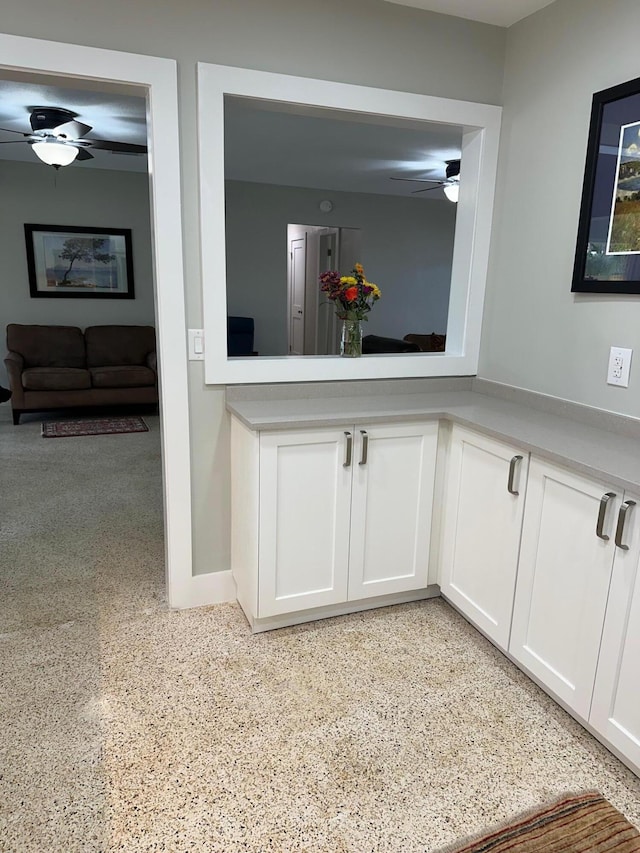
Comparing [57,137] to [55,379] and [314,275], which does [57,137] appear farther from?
[314,275]

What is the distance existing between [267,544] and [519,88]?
7.22 ft

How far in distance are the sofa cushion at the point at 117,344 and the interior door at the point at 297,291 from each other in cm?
227

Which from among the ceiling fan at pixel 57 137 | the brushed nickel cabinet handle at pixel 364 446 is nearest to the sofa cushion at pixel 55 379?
the ceiling fan at pixel 57 137

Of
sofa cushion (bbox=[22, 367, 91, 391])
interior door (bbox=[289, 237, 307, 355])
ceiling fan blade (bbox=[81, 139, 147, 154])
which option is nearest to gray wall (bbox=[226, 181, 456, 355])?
interior door (bbox=[289, 237, 307, 355])

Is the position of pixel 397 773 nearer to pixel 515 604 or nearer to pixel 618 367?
pixel 515 604

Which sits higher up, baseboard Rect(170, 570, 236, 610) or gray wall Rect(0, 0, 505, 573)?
gray wall Rect(0, 0, 505, 573)

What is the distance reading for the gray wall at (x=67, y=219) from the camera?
20.0ft

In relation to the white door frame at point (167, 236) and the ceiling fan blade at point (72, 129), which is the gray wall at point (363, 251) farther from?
the white door frame at point (167, 236)

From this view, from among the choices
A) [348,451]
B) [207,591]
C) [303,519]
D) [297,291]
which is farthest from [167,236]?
[297,291]

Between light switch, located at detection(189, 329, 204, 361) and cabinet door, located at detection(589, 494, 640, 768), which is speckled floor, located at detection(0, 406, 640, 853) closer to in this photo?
cabinet door, located at detection(589, 494, 640, 768)

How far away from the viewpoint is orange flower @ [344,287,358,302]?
8.68ft

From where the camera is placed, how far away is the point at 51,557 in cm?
302

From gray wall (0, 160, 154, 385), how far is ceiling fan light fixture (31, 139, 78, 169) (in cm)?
213

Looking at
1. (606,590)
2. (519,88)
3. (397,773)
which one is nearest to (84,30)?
(519,88)
